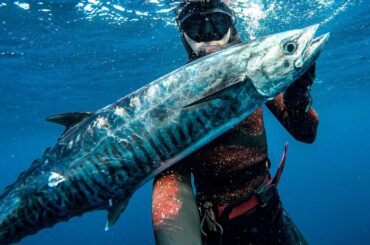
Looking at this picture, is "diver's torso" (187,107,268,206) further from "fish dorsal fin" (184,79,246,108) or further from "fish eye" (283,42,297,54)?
"fish eye" (283,42,297,54)

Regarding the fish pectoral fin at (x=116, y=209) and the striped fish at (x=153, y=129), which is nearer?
the striped fish at (x=153, y=129)

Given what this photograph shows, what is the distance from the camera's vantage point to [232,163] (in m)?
2.75

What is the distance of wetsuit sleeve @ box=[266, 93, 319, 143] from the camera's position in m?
2.79

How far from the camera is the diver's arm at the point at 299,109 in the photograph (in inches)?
91.1

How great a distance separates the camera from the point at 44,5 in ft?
33.6

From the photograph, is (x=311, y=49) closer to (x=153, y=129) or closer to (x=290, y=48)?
(x=290, y=48)

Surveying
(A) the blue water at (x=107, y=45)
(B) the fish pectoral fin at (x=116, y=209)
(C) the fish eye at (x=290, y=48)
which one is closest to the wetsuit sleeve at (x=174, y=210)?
(B) the fish pectoral fin at (x=116, y=209)

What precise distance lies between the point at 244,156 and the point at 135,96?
1188mm

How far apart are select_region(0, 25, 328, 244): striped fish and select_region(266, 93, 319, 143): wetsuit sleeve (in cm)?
79

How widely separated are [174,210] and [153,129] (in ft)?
2.68

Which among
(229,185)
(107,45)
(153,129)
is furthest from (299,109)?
(107,45)

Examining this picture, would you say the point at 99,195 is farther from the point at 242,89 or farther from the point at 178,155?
the point at 242,89

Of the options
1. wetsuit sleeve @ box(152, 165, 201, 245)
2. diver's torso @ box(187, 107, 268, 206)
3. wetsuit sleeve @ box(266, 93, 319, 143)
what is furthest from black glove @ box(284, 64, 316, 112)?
wetsuit sleeve @ box(152, 165, 201, 245)

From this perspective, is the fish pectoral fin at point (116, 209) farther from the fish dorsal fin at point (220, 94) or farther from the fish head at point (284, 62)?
the fish head at point (284, 62)
